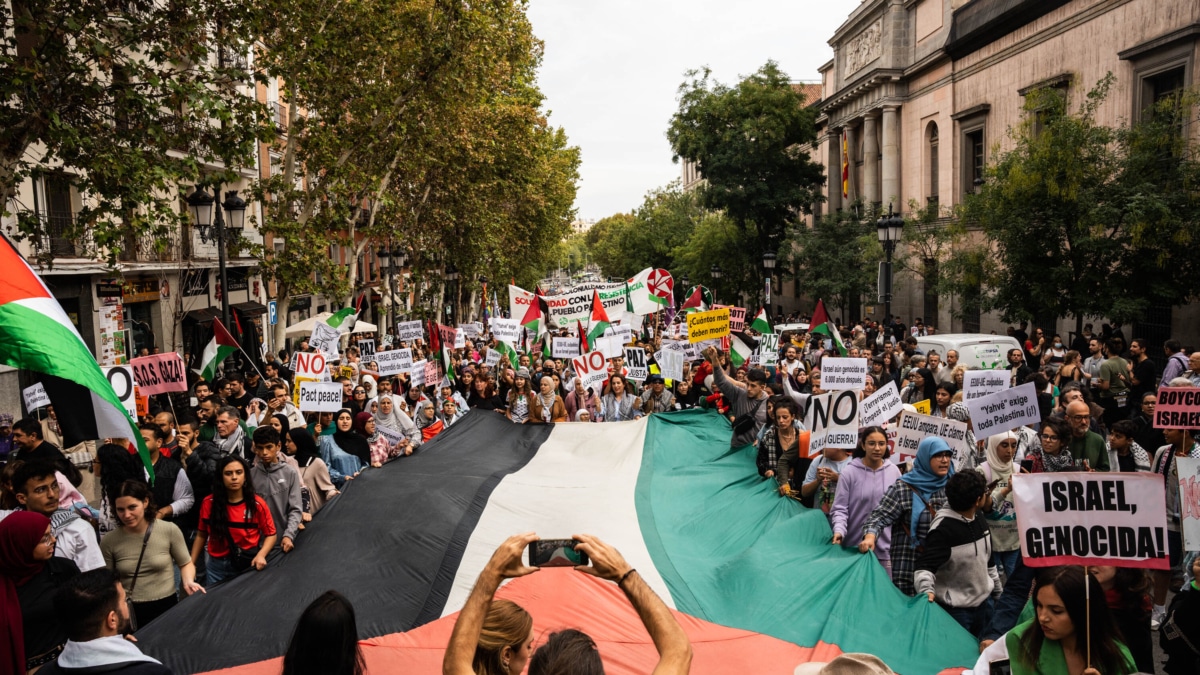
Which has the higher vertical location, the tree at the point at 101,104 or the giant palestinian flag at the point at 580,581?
the tree at the point at 101,104

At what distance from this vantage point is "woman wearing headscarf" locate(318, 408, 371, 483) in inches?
374

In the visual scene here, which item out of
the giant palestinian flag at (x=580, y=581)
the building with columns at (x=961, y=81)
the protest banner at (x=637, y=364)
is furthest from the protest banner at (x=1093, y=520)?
the building with columns at (x=961, y=81)

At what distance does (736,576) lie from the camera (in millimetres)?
6750

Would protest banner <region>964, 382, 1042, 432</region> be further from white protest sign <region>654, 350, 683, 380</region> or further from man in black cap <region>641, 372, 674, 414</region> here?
white protest sign <region>654, 350, 683, 380</region>

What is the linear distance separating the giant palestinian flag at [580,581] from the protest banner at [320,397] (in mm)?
2335

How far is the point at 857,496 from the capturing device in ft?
23.0

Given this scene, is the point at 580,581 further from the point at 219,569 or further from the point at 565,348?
the point at 565,348

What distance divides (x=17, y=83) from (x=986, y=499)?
465 inches

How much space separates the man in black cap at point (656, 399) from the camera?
14.3 meters

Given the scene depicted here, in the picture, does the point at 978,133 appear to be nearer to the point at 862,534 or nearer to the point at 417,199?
the point at 417,199

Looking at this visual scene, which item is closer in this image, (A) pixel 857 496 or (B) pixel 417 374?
(A) pixel 857 496

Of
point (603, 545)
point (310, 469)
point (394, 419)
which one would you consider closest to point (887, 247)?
point (394, 419)

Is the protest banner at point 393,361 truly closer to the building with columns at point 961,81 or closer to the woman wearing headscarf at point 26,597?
the woman wearing headscarf at point 26,597

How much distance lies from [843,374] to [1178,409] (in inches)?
160
